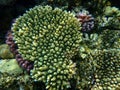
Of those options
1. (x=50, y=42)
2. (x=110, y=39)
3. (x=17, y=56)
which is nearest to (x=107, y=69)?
(x=110, y=39)

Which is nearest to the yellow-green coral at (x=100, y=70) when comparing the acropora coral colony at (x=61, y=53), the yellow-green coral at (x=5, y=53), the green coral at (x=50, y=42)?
the acropora coral colony at (x=61, y=53)

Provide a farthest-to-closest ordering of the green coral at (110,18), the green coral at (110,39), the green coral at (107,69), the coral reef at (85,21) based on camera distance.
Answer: the green coral at (110,18) → the coral reef at (85,21) → the green coral at (110,39) → the green coral at (107,69)

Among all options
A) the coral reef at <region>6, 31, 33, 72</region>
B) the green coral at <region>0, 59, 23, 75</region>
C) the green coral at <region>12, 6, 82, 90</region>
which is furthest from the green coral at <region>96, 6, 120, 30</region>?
the green coral at <region>0, 59, 23, 75</region>

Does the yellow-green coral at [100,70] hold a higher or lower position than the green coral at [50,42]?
lower

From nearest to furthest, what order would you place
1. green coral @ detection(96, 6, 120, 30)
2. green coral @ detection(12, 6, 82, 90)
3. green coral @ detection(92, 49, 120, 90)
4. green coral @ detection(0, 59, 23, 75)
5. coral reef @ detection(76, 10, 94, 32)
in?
green coral @ detection(12, 6, 82, 90)
green coral @ detection(92, 49, 120, 90)
green coral @ detection(0, 59, 23, 75)
coral reef @ detection(76, 10, 94, 32)
green coral @ detection(96, 6, 120, 30)

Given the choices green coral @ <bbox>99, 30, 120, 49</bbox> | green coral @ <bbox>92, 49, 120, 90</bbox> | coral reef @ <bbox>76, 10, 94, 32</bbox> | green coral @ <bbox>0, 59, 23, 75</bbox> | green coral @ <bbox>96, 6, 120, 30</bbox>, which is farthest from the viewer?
green coral @ <bbox>96, 6, 120, 30</bbox>

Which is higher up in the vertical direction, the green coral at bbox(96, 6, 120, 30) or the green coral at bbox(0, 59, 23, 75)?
the green coral at bbox(96, 6, 120, 30)

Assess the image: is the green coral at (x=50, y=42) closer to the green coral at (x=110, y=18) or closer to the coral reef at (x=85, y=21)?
the coral reef at (x=85, y=21)

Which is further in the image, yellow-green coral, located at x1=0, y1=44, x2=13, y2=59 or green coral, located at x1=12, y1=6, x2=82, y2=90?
yellow-green coral, located at x1=0, y1=44, x2=13, y2=59

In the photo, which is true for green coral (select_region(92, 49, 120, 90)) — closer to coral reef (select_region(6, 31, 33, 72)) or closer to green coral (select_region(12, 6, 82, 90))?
green coral (select_region(12, 6, 82, 90))

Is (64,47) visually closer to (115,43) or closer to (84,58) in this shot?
(84,58)
